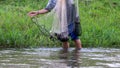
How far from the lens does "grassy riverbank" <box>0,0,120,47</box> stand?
10055mm

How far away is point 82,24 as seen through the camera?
37.9 ft

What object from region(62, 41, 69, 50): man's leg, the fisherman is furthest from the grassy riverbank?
the fisherman

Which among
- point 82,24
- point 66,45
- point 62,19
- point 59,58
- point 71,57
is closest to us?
point 59,58

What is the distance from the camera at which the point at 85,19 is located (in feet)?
39.7

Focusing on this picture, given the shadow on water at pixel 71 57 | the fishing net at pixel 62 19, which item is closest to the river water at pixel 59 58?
the shadow on water at pixel 71 57

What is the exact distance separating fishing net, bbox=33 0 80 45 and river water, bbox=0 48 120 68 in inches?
16.1

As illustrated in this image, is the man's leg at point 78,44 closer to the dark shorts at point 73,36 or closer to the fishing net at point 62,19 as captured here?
the dark shorts at point 73,36

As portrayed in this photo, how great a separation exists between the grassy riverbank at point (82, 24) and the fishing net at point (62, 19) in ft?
2.01


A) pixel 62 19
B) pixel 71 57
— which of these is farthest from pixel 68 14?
pixel 71 57

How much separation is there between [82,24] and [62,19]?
217cm

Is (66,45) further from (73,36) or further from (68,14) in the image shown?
(68,14)

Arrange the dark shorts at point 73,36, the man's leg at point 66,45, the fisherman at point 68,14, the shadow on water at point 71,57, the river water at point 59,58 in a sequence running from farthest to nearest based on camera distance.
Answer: the man's leg at point 66,45
the dark shorts at point 73,36
the fisherman at point 68,14
the shadow on water at point 71,57
the river water at point 59,58

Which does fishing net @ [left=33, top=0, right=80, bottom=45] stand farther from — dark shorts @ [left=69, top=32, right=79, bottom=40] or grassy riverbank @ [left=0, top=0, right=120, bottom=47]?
grassy riverbank @ [left=0, top=0, right=120, bottom=47]

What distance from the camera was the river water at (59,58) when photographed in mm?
7594
